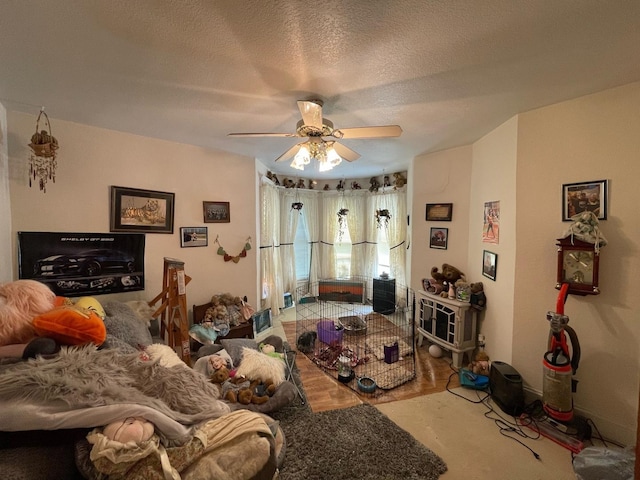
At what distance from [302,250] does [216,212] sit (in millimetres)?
2017

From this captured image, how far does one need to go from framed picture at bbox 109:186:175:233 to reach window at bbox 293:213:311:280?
2.31 meters

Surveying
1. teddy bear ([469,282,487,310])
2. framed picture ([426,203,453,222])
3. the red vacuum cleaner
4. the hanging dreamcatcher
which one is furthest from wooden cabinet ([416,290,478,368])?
the hanging dreamcatcher

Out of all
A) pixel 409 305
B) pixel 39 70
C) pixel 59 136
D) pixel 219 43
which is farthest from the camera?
pixel 409 305

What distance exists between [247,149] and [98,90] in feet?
4.70

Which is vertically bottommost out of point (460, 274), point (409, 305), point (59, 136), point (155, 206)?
point (409, 305)

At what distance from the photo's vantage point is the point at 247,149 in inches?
117

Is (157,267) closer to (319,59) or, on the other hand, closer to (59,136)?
(59,136)

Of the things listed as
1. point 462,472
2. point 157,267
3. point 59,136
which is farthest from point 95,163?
point 462,472

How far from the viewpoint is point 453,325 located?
264 cm

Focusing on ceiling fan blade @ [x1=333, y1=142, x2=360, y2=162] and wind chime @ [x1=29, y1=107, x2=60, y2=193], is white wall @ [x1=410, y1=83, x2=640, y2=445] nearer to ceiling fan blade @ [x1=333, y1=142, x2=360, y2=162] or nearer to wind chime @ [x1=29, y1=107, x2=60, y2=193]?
ceiling fan blade @ [x1=333, y1=142, x2=360, y2=162]

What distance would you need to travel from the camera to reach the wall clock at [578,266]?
174cm

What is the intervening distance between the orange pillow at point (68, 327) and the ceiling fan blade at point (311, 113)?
1.68 m

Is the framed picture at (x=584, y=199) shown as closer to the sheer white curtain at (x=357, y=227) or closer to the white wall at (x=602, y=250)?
the white wall at (x=602, y=250)

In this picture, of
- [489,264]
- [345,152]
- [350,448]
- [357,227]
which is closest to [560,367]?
[489,264]
